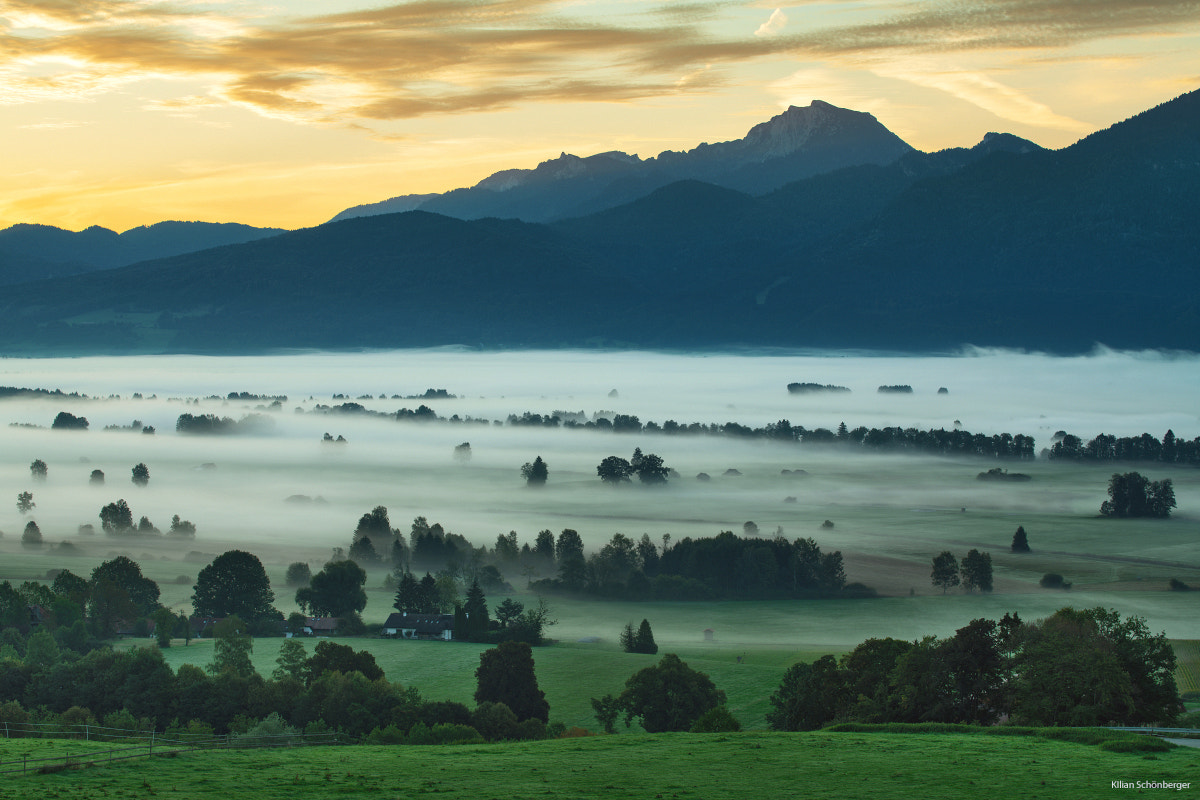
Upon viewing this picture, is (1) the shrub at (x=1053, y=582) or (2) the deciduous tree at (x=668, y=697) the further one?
(1) the shrub at (x=1053, y=582)

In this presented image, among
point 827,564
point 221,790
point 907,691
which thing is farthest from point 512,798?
point 827,564

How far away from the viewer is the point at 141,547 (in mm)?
145125

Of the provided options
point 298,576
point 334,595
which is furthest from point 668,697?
point 298,576

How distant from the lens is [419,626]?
3912 inches

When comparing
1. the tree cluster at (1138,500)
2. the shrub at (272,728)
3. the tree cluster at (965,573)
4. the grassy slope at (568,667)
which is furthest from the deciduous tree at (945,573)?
the shrub at (272,728)

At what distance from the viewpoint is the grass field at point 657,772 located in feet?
135

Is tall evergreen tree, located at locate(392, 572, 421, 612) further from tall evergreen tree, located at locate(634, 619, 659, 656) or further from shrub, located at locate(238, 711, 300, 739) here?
shrub, located at locate(238, 711, 300, 739)

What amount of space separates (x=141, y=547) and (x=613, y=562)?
58613 mm

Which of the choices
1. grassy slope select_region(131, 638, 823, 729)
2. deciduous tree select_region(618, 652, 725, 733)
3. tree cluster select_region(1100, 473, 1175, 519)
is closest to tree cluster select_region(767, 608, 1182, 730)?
deciduous tree select_region(618, 652, 725, 733)

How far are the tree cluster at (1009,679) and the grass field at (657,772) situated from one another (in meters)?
7.18

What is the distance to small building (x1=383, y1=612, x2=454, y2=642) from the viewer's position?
322 ft

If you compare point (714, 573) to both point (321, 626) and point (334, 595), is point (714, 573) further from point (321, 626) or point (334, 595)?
point (321, 626)

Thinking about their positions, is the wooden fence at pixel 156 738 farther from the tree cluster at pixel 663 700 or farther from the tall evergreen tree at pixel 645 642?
the tall evergreen tree at pixel 645 642

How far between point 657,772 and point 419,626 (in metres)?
56.2
